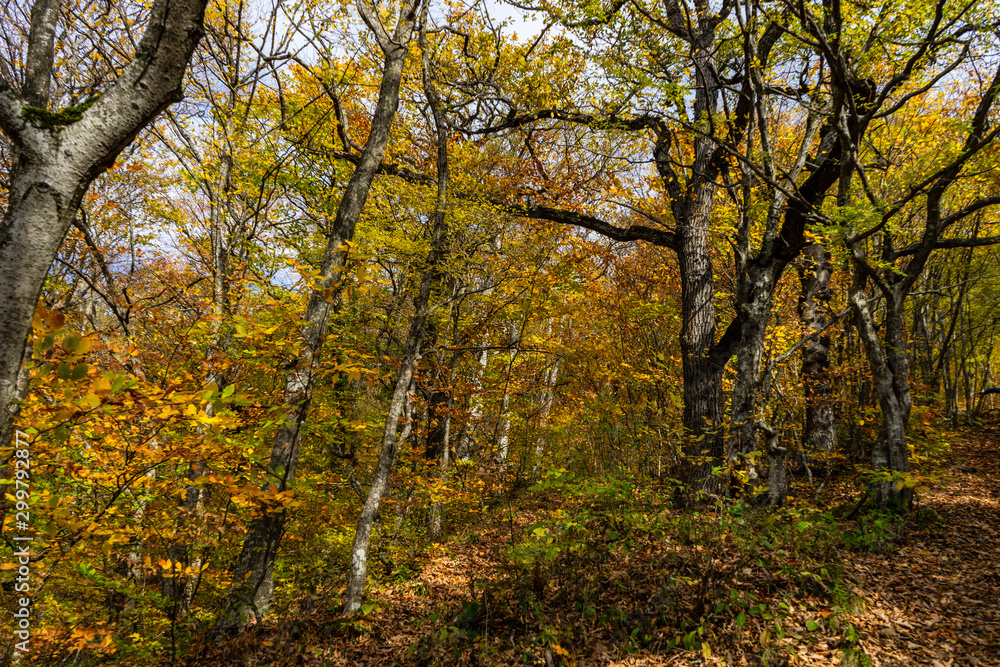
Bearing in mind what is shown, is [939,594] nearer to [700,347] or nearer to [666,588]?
[666,588]

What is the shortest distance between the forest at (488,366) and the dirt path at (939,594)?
0.04 metres

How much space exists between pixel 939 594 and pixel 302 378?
7.06 m

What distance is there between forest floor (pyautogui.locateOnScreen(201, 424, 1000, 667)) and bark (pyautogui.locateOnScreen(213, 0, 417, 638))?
46cm

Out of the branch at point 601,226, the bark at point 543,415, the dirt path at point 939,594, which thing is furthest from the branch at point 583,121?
the dirt path at point 939,594

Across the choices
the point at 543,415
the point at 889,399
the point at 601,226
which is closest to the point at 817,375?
the point at 889,399

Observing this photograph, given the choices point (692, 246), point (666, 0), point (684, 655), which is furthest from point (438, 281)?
point (684, 655)

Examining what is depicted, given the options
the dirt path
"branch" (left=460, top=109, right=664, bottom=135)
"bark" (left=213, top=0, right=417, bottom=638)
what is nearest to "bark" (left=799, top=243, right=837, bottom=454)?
the dirt path

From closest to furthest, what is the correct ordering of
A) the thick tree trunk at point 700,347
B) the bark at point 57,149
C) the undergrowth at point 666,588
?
the bark at point 57,149 → the undergrowth at point 666,588 → the thick tree trunk at point 700,347

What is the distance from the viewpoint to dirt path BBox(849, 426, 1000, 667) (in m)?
3.64

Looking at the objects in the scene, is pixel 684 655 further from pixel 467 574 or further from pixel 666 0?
pixel 666 0

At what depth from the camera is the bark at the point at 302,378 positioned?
4.29 m

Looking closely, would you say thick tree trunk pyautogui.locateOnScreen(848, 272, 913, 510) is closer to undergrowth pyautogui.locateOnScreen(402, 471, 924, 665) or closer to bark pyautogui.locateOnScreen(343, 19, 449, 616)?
undergrowth pyautogui.locateOnScreen(402, 471, 924, 665)

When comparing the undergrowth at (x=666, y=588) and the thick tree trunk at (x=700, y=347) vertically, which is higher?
the thick tree trunk at (x=700, y=347)

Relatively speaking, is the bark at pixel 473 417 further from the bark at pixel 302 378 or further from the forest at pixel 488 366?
the bark at pixel 302 378
